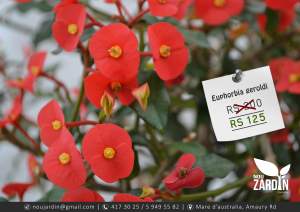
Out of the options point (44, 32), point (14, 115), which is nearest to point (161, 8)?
point (14, 115)

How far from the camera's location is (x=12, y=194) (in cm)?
71

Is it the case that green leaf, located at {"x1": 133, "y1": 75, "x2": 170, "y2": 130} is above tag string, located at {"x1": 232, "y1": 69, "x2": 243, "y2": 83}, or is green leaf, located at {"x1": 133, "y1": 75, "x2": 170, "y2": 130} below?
below

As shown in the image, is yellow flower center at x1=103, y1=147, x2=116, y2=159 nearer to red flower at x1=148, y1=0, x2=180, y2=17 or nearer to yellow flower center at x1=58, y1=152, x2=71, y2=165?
yellow flower center at x1=58, y1=152, x2=71, y2=165

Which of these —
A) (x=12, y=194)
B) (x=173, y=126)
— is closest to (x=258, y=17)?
(x=173, y=126)

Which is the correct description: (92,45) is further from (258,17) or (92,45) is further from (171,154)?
(258,17)

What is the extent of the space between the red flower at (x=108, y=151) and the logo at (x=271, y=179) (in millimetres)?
164

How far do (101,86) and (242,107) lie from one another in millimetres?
173

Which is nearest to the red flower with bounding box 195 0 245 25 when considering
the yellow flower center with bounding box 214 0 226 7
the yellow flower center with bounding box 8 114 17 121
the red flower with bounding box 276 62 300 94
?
the yellow flower center with bounding box 214 0 226 7

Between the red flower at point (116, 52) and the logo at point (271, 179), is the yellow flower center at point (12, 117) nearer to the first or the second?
the red flower at point (116, 52)

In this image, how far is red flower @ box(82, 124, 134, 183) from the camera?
55cm

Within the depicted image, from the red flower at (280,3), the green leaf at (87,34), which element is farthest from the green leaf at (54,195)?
the red flower at (280,3)

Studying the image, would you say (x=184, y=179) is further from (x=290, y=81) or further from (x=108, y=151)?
(x=290, y=81)

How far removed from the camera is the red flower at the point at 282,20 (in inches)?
34.6

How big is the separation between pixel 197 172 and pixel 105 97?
5.6 inches
